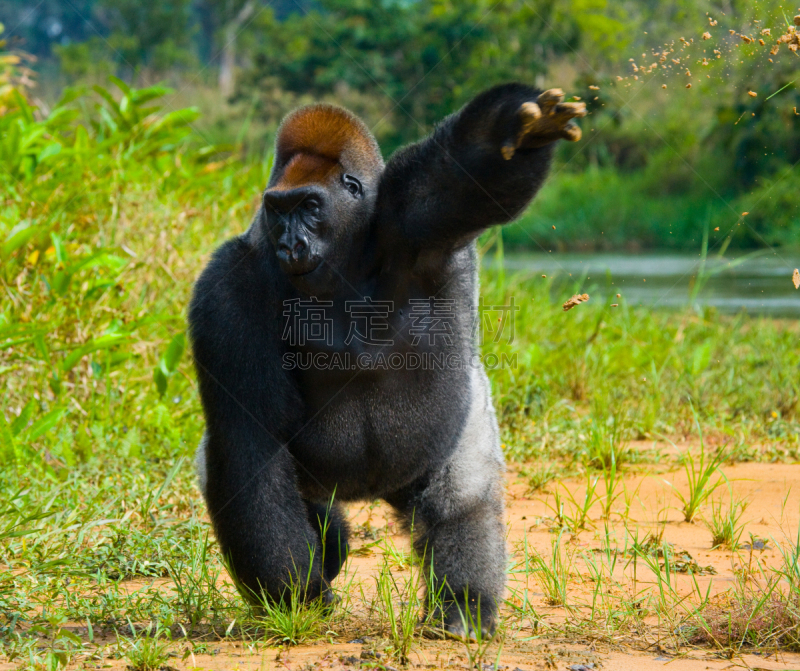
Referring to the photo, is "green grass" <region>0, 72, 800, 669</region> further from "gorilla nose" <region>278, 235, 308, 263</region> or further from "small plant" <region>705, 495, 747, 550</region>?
"gorilla nose" <region>278, 235, 308, 263</region>

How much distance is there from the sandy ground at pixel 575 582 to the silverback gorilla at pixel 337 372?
0.22m

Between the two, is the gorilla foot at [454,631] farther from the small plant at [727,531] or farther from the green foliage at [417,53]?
the green foliage at [417,53]

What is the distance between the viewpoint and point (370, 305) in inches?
114

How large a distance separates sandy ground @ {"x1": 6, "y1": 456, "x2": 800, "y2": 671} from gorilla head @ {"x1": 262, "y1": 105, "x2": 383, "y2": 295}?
Result: 1.12 m

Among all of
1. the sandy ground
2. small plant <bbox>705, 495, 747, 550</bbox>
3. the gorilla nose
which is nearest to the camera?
the sandy ground

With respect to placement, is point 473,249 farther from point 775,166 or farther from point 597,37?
point 597,37

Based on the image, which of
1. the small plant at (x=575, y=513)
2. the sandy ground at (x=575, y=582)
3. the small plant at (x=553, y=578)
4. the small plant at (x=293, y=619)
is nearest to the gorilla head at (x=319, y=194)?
the small plant at (x=293, y=619)

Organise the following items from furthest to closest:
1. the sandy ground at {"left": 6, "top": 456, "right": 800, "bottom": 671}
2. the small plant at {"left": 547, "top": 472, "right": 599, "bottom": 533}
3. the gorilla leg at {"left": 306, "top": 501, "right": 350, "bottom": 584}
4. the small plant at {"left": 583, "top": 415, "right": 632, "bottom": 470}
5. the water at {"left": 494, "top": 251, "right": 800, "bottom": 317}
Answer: the water at {"left": 494, "top": 251, "right": 800, "bottom": 317} → the small plant at {"left": 583, "top": 415, "right": 632, "bottom": 470} → the small plant at {"left": 547, "top": 472, "right": 599, "bottom": 533} → the gorilla leg at {"left": 306, "top": 501, "right": 350, "bottom": 584} → the sandy ground at {"left": 6, "top": 456, "right": 800, "bottom": 671}

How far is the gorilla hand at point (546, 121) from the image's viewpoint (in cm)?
237

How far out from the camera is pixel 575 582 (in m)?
3.29

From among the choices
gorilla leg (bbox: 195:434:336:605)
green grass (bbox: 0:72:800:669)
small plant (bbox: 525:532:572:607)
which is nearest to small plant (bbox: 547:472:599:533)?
green grass (bbox: 0:72:800:669)

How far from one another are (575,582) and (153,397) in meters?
2.93

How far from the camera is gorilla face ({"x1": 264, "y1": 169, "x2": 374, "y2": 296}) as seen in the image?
2.82m

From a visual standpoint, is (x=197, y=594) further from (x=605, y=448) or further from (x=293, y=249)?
(x=605, y=448)
